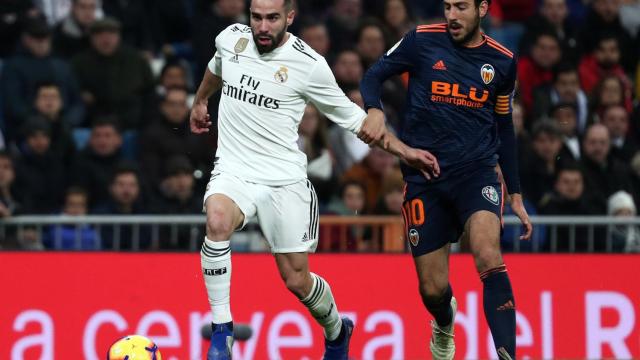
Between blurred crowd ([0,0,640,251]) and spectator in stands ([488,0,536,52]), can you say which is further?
spectator in stands ([488,0,536,52])

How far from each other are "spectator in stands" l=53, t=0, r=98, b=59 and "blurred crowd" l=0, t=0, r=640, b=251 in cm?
2

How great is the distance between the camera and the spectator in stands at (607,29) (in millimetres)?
17375

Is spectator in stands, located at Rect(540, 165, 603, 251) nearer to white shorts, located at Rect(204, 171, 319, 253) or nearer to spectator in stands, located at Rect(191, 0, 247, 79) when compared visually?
spectator in stands, located at Rect(191, 0, 247, 79)

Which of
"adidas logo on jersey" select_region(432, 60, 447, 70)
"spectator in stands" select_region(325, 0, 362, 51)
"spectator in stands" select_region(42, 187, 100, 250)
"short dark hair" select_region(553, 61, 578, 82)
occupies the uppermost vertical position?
"spectator in stands" select_region(325, 0, 362, 51)

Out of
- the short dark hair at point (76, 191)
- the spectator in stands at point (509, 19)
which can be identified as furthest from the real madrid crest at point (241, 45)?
the spectator in stands at point (509, 19)

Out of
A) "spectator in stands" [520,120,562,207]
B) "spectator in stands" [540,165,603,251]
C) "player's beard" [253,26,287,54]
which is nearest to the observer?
"player's beard" [253,26,287,54]

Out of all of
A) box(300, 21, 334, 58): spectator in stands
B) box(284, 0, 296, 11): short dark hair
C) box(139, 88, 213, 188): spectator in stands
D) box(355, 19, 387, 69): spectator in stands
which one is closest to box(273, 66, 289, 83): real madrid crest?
box(284, 0, 296, 11): short dark hair

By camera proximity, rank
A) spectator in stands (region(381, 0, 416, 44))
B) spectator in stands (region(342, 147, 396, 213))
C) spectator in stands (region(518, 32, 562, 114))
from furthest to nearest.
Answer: spectator in stands (region(381, 0, 416, 44)) → spectator in stands (region(518, 32, 562, 114)) → spectator in stands (region(342, 147, 396, 213))

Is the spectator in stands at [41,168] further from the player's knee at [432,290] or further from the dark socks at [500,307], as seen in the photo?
the dark socks at [500,307]

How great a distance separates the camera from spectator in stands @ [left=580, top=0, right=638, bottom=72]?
57.0 ft

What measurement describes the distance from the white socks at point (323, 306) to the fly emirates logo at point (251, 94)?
1317 mm

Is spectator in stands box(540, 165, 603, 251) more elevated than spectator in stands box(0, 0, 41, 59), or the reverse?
spectator in stands box(0, 0, 41, 59)

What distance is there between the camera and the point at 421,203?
33.7 ft

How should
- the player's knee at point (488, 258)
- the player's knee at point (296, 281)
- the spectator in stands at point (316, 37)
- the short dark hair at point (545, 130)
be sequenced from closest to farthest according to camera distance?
the player's knee at point (488, 258), the player's knee at point (296, 281), the short dark hair at point (545, 130), the spectator in stands at point (316, 37)
